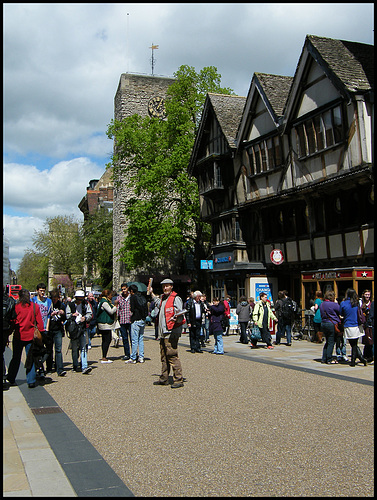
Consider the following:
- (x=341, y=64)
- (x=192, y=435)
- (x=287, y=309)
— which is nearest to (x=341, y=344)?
(x=287, y=309)

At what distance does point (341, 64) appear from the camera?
21.9 m

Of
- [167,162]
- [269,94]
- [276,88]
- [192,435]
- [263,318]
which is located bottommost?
[192,435]

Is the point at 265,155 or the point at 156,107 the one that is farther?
the point at 156,107

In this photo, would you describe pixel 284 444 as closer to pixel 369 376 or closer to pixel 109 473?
pixel 109 473

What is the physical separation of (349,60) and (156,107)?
3047 cm

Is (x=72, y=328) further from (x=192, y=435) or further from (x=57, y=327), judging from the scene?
(x=192, y=435)

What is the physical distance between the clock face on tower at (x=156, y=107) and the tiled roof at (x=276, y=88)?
2332 cm

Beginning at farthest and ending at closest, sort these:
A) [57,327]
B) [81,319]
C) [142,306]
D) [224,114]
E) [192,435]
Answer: [224,114] < [142,306] < [81,319] < [57,327] < [192,435]

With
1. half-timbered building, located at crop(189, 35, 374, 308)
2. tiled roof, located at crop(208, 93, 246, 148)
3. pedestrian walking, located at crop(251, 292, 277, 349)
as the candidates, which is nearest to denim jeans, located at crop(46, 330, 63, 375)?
pedestrian walking, located at crop(251, 292, 277, 349)

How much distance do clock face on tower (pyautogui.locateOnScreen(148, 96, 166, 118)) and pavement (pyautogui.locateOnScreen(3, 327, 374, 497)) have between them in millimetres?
41232

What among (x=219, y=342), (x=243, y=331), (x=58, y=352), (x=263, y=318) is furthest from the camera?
(x=243, y=331)

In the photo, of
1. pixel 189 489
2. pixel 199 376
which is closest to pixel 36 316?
pixel 199 376

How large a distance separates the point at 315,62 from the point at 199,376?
1548cm

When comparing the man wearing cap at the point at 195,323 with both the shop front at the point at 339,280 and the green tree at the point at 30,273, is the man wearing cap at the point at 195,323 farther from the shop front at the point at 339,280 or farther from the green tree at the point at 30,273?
the green tree at the point at 30,273
